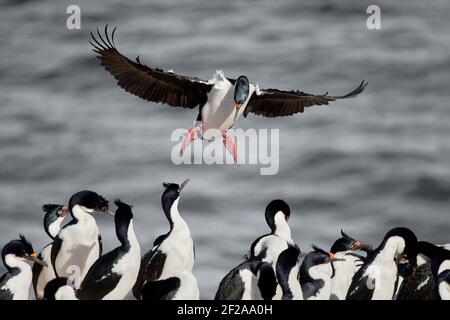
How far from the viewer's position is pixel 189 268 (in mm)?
16391

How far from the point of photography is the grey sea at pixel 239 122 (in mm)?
32594

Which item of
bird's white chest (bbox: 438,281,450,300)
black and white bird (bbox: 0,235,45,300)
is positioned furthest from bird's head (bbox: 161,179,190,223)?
bird's white chest (bbox: 438,281,450,300)

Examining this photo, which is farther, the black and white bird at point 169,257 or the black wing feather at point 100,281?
the black and white bird at point 169,257

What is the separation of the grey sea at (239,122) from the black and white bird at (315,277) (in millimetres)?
13341

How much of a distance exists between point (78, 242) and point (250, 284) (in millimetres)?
2902

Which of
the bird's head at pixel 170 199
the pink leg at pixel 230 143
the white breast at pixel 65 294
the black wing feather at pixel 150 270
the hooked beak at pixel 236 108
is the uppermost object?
the hooked beak at pixel 236 108

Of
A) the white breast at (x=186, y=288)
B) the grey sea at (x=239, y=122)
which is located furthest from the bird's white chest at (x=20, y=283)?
the grey sea at (x=239, y=122)

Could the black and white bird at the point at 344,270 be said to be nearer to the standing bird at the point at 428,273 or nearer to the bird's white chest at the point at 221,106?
the standing bird at the point at 428,273

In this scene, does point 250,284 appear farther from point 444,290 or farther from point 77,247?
point 77,247

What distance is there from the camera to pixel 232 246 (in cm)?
3083
